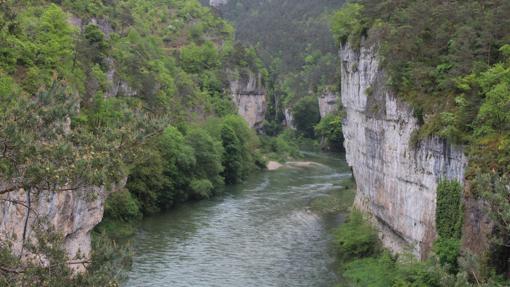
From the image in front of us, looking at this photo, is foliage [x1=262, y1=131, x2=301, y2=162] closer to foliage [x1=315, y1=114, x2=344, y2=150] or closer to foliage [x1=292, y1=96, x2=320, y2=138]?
foliage [x1=315, y1=114, x2=344, y2=150]

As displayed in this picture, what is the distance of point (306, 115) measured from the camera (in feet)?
352

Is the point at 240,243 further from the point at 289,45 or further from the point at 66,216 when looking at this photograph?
the point at 289,45

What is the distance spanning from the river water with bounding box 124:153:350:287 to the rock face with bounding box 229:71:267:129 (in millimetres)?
39471

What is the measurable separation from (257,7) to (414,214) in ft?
493

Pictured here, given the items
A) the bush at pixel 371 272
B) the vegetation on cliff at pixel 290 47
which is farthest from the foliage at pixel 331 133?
the bush at pixel 371 272

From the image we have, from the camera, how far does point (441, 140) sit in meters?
26.4

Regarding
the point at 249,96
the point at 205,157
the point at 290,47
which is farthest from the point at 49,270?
the point at 290,47

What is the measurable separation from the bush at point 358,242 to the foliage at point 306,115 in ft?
226

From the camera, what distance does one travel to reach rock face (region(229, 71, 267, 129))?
95562 millimetres

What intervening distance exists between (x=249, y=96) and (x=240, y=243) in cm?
6136

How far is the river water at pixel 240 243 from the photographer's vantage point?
1272 inches

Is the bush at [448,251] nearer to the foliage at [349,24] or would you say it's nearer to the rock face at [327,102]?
the foliage at [349,24]

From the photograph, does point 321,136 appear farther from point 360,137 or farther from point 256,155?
point 360,137

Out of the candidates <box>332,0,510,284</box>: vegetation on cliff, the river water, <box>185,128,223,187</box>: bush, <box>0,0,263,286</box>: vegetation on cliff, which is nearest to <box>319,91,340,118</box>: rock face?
<box>0,0,263,286</box>: vegetation on cliff
